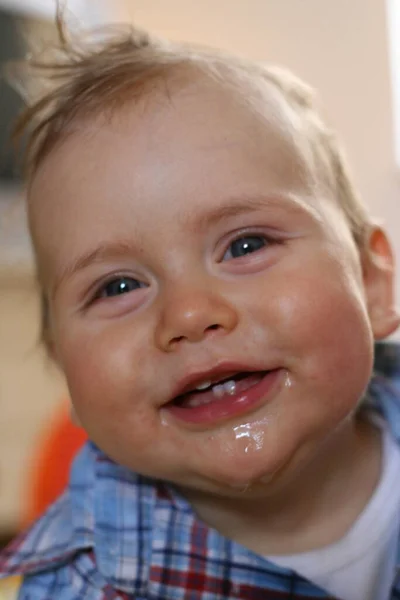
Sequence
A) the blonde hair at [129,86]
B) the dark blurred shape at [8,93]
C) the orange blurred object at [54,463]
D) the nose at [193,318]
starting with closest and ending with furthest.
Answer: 1. the nose at [193,318]
2. the blonde hair at [129,86]
3. the orange blurred object at [54,463]
4. the dark blurred shape at [8,93]

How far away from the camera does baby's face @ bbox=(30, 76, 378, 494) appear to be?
586 millimetres

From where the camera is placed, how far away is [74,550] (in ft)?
2.48

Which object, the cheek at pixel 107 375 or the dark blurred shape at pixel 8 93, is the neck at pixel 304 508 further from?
the dark blurred shape at pixel 8 93

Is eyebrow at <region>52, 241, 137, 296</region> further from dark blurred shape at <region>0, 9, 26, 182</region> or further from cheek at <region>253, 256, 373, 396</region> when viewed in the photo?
dark blurred shape at <region>0, 9, 26, 182</region>

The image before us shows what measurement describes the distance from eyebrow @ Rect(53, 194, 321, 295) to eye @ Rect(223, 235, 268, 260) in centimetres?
3

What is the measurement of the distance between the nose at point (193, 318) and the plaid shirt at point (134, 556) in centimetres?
27

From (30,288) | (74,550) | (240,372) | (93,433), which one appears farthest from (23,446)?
(240,372)

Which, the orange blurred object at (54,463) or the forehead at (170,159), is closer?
the forehead at (170,159)

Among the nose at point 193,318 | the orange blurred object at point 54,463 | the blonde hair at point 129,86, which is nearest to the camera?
the nose at point 193,318

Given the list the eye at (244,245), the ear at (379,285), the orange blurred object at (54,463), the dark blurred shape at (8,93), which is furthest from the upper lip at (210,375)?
the dark blurred shape at (8,93)

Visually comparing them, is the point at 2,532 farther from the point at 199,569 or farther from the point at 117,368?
the point at 117,368

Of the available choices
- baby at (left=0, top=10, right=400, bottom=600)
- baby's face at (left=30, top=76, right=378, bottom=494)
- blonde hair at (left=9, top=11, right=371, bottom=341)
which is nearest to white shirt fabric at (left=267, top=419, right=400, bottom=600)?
baby at (left=0, top=10, right=400, bottom=600)

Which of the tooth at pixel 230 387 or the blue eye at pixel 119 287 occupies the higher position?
the blue eye at pixel 119 287

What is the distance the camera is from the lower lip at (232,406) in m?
0.59
